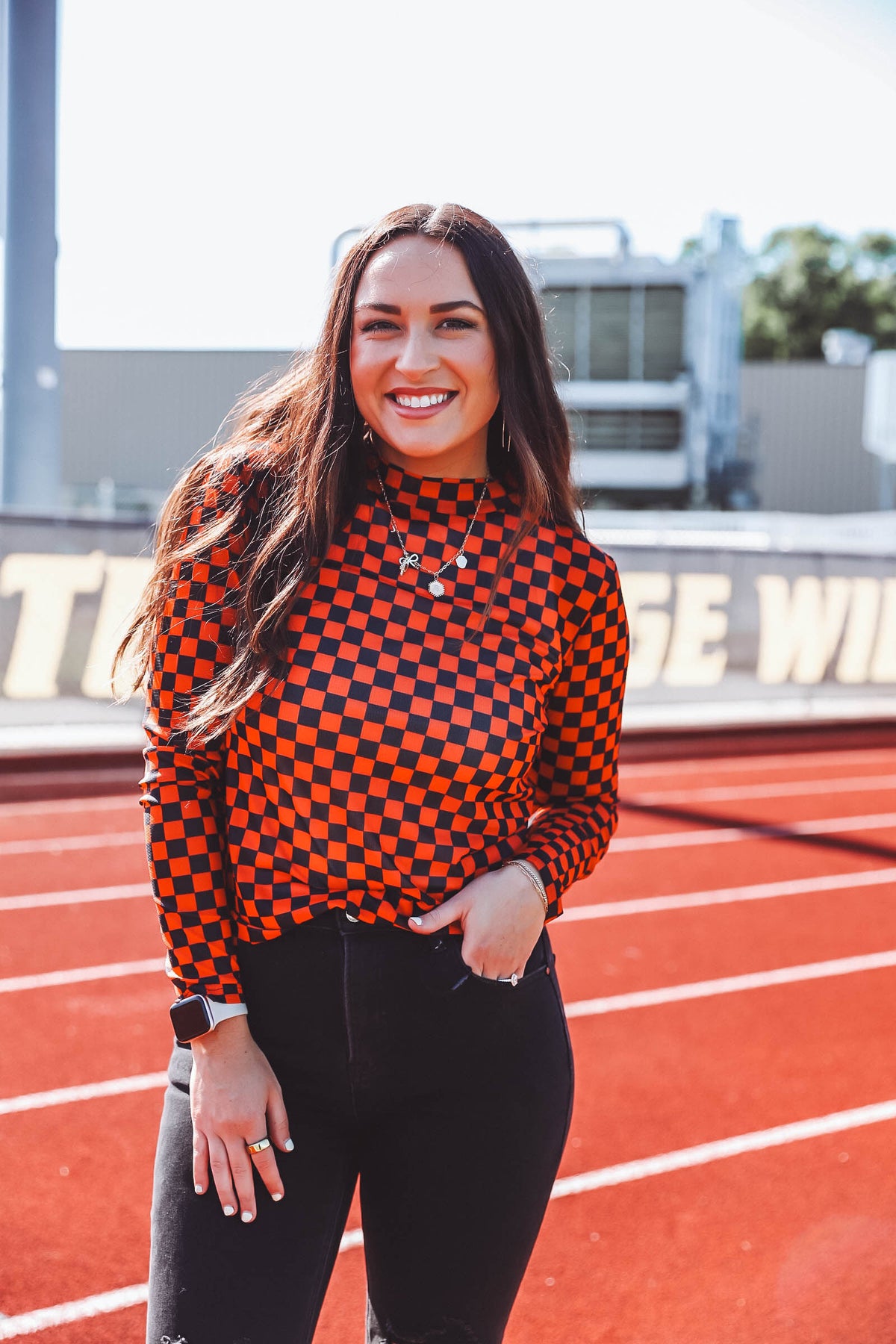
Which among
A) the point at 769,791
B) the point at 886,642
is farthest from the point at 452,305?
the point at 886,642

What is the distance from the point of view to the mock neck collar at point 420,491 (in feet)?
5.54

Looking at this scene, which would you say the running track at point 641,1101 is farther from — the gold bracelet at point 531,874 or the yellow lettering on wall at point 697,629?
the yellow lettering on wall at point 697,629

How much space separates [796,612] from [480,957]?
10.5m

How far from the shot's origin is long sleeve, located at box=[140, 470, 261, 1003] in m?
1.52

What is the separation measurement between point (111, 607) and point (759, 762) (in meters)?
5.33

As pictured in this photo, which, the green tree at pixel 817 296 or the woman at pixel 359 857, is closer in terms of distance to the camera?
the woman at pixel 359 857

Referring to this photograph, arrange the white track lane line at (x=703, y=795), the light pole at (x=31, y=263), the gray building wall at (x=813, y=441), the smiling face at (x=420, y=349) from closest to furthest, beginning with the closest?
1. the smiling face at (x=420, y=349)
2. the white track lane line at (x=703, y=795)
3. the light pole at (x=31, y=263)
4. the gray building wall at (x=813, y=441)

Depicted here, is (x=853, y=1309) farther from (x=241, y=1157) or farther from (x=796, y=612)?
(x=796, y=612)

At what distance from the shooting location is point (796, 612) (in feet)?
37.8

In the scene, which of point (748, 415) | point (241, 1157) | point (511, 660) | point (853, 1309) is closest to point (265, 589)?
point (511, 660)

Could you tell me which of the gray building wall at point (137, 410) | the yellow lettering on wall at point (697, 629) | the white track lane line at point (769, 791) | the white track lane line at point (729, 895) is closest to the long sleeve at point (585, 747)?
the white track lane line at point (729, 895)

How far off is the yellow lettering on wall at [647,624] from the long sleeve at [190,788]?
9158 mm

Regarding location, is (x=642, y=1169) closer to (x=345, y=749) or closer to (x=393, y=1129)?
(x=393, y=1129)

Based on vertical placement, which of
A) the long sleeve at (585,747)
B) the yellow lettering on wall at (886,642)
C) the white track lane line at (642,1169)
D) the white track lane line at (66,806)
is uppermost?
the long sleeve at (585,747)
